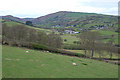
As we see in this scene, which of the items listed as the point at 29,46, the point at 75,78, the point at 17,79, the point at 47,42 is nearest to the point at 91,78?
the point at 75,78

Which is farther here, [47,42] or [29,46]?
[47,42]

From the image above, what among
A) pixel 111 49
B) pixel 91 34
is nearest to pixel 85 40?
pixel 91 34

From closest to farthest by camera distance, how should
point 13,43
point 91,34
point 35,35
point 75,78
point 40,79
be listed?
point 40,79
point 75,78
point 13,43
point 91,34
point 35,35

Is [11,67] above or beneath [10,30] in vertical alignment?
beneath

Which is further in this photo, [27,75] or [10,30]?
[10,30]

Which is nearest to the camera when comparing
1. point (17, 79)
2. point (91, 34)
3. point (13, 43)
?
point (17, 79)

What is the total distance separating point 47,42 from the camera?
54188mm

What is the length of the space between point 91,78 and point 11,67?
8.31m

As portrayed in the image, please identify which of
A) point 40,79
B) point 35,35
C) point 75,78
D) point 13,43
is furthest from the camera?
point 35,35

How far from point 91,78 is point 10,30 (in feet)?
149

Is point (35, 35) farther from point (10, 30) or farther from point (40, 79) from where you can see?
point (40, 79)

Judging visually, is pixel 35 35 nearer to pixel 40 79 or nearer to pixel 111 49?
pixel 111 49

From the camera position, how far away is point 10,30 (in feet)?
162

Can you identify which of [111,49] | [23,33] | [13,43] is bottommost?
[111,49]
